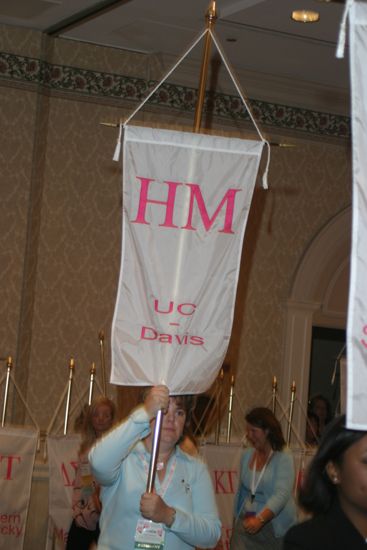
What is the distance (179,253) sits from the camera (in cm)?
433

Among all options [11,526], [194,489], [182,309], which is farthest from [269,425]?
[194,489]

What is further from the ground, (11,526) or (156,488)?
(156,488)

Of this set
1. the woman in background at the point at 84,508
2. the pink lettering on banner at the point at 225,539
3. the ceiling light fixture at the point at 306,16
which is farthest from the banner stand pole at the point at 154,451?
the ceiling light fixture at the point at 306,16

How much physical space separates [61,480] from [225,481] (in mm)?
1110

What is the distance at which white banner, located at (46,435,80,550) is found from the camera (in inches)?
281

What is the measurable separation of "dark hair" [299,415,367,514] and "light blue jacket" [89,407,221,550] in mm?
1114

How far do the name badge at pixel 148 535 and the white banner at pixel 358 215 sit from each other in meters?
1.09

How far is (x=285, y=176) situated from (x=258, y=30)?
2.05 m

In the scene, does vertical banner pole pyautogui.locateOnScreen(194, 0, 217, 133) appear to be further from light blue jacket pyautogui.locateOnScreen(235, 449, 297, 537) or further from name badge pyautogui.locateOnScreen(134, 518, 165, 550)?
light blue jacket pyautogui.locateOnScreen(235, 449, 297, 537)

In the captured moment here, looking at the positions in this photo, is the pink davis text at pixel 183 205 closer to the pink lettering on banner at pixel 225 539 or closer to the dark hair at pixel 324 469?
the dark hair at pixel 324 469

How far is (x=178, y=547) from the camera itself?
3869 mm

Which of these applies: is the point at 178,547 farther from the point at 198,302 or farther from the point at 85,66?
the point at 85,66

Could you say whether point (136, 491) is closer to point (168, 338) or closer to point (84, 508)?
point (168, 338)

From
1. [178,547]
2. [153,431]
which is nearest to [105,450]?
[153,431]
